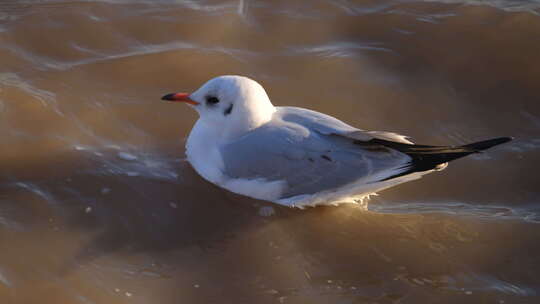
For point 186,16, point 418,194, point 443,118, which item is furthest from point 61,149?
point 443,118

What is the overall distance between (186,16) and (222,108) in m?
1.93

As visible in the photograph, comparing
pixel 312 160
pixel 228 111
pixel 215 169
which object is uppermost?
pixel 228 111

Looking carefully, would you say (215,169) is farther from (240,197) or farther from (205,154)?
(240,197)

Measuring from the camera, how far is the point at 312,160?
4.60 metres

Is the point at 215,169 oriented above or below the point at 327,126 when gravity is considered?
below

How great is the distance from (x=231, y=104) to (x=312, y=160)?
0.64m

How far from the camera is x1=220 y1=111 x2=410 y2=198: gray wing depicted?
4.59 metres

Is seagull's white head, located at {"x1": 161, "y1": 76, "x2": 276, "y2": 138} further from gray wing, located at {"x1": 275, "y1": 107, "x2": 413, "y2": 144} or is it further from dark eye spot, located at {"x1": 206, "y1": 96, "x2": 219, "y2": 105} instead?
gray wing, located at {"x1": 275, "y1": 107, "x2": 413, "y2": 144}

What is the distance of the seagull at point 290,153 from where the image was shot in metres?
4.56

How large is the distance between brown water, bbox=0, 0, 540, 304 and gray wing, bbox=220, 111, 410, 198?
27 cm

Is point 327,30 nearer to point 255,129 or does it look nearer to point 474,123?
point 474,123

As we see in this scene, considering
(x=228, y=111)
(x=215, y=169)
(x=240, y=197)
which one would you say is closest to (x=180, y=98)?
(x=228, y=111)

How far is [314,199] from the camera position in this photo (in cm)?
473

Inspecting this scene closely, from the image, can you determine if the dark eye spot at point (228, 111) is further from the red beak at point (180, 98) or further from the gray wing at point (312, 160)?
the gray wing at point (312, 160)
